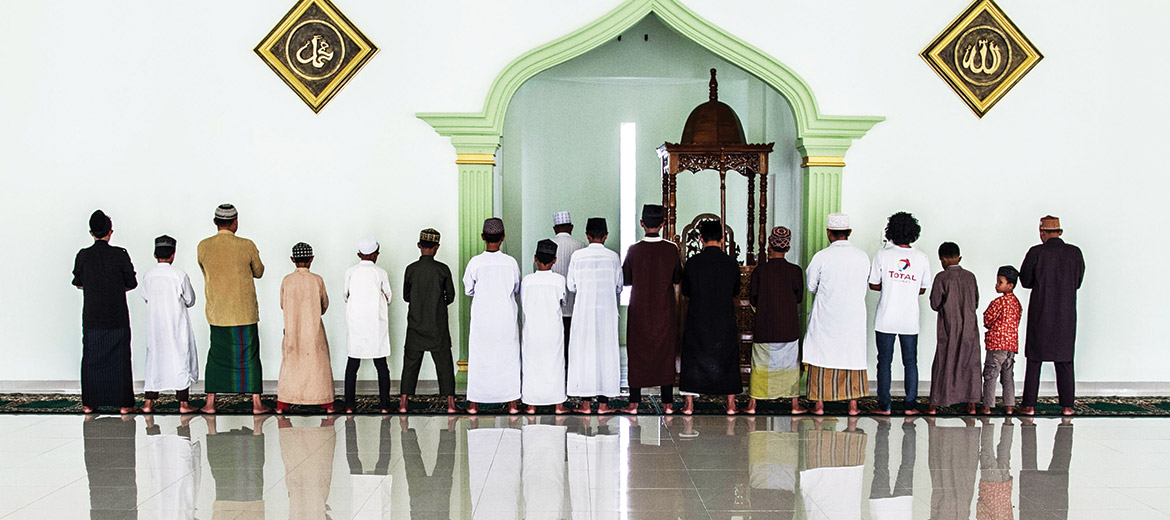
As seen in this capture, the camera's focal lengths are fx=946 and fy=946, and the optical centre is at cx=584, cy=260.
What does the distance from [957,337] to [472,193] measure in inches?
128

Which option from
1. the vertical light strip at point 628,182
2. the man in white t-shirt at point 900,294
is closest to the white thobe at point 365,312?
the man in white t-shirt at point 900,294

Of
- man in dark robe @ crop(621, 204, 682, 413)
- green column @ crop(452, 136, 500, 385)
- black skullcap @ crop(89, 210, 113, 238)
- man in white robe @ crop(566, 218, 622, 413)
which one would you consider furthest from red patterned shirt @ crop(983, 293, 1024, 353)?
black skullcap @ crop(89, 210, 113, 238)

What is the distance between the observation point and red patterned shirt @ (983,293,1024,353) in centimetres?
579

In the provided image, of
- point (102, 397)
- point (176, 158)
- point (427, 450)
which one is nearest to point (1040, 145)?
point (427, 450)

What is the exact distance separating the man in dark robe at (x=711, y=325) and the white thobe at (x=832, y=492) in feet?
4.51

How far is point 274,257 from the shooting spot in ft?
21.2

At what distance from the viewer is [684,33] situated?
21.4 ft

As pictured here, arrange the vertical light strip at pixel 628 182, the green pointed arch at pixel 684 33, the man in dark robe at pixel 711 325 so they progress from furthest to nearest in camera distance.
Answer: the vertical light strip at pixel 628 182 < the green pointed arch at pixel 684 33 < the man in dark robe at pixel 711 325

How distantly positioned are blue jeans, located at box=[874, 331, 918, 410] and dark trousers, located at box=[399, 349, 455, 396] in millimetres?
2646

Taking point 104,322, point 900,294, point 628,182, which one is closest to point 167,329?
point 104,322

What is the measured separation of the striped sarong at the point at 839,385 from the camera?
581cm

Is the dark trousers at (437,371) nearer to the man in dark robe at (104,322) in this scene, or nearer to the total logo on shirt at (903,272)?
the man in dark robe at (104,322)

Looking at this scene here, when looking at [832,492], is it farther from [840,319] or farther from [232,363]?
[232,363]

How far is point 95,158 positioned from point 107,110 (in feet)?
1.11
